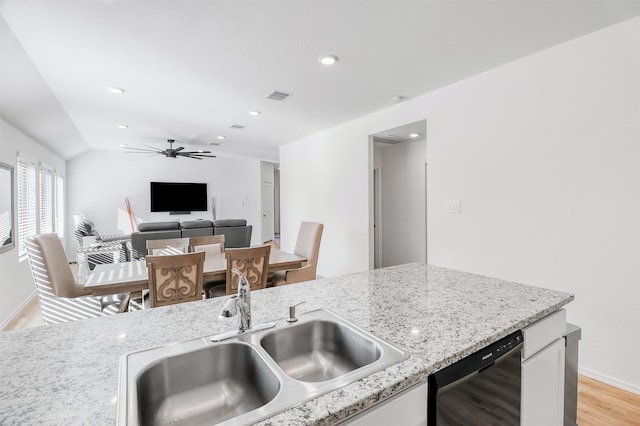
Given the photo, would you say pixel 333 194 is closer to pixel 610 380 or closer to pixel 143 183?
pixel 610 380

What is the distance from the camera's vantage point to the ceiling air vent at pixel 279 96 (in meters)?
3.32

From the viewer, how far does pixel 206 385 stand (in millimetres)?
936

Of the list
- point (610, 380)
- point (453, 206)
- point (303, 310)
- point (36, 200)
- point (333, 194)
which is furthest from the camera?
point (333, 194)

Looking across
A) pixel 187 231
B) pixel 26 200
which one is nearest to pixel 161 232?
pixel 187 231

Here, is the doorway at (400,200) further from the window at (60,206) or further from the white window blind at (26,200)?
the window at (60,206)

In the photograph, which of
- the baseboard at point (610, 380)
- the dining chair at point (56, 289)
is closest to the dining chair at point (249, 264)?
the dining chair at point (56, 289)

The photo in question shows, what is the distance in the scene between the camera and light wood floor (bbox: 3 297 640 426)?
1.78m

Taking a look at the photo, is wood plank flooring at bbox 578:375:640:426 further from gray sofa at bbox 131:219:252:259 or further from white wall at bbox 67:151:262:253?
white wall at bbox 67:151:262:253

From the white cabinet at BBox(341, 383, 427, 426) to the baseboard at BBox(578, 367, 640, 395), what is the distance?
2166 millimetres

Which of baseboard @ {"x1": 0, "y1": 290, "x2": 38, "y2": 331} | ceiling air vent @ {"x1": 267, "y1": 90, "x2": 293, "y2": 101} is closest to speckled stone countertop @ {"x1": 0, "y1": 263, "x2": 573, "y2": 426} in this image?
ceiling air vent @ {"x1": 267, "y1": 90, "x2": 293, "y2": 101}

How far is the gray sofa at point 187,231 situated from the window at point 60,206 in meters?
2.82

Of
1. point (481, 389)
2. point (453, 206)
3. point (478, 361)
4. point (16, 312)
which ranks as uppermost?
point (453, 206)

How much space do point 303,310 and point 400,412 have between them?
1.80 ft

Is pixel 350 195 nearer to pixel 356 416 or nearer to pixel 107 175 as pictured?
pixel 356 416
